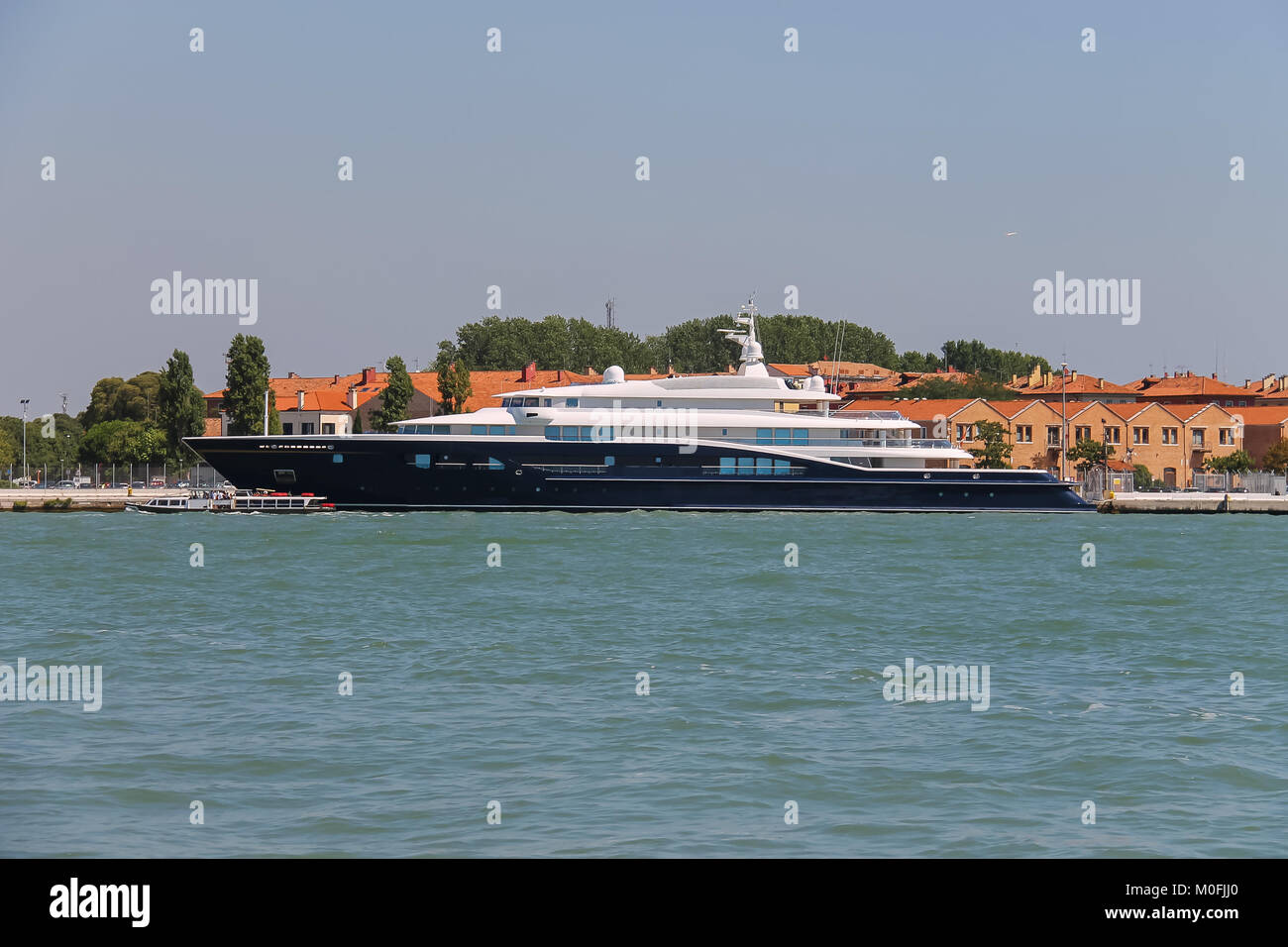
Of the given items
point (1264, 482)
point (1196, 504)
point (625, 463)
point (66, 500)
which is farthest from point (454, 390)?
point (1264, 482)

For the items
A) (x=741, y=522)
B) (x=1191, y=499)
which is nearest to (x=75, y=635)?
(x=741, y=522)

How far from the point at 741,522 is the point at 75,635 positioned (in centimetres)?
3242

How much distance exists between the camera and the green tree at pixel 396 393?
83062mm

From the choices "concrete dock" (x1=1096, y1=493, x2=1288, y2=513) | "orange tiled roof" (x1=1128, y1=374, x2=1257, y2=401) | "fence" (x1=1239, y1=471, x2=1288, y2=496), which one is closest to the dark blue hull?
"concrete dock" (x1=1096, y1=493, x2=1288, y2=513)

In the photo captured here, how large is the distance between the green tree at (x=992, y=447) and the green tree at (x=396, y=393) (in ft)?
109

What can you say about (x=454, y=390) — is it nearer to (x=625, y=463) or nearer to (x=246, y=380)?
(x=246, y=380)

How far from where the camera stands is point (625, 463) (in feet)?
181

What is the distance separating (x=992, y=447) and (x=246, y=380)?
4225 centimetres

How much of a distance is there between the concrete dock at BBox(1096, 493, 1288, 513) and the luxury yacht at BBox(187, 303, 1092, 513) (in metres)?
12.6

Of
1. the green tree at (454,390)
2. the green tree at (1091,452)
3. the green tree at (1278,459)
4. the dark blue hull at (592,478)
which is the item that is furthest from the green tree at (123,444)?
the green tree at (1278,459)

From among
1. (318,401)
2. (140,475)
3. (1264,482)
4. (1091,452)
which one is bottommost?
(1264,482)

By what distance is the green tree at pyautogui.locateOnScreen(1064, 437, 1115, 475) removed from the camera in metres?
83.7

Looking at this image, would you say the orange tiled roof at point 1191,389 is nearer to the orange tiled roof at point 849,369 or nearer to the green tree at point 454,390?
the orange tiled roof at point 849,369
